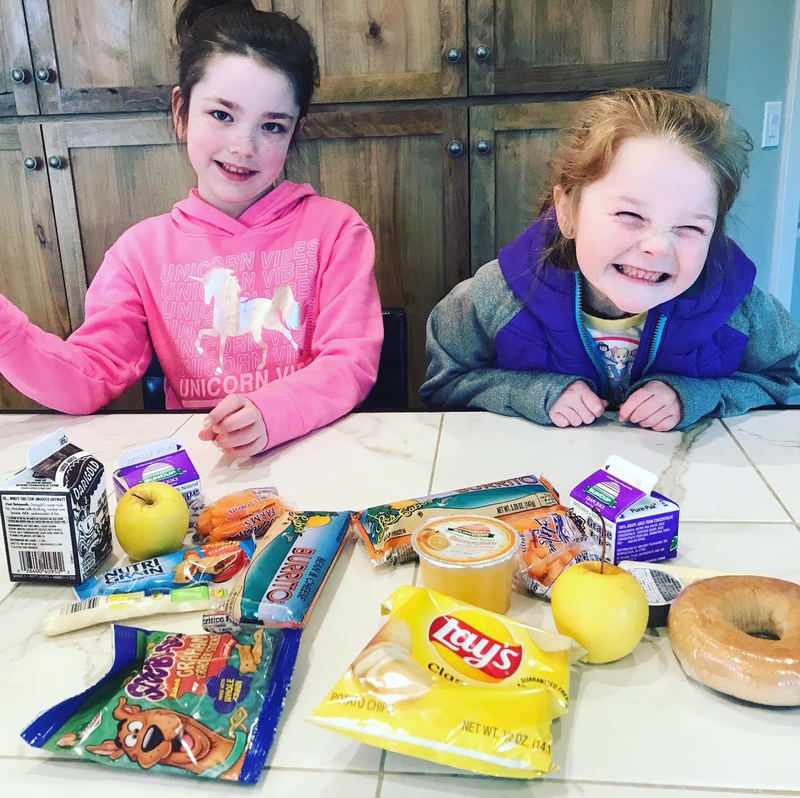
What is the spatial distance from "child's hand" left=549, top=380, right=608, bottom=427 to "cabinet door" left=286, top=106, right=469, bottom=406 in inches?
37.3

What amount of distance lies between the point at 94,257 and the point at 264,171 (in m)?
0.91

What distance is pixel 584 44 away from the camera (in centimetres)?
189

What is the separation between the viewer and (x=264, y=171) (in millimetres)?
1466

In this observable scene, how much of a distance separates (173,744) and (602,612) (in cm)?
34

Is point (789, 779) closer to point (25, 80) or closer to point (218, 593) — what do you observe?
point (218, 593)

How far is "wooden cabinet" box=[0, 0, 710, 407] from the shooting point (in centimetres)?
189

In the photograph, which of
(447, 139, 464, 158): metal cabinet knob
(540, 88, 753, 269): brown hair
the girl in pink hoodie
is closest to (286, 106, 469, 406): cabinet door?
(447, 139, 464, 158): metal cabinet knob

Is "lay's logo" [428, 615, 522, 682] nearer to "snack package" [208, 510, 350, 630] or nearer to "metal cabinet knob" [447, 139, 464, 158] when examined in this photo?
"snack package" [208, 510, 350, 630]

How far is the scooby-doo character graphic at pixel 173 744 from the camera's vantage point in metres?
0.56

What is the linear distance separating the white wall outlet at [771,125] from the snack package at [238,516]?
193 cm

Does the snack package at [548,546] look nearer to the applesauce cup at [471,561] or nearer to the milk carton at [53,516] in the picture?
the applesauce cup at [471,561]

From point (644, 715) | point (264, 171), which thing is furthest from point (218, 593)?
point (264, 171)

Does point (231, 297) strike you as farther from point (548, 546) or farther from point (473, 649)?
point (473, 649)

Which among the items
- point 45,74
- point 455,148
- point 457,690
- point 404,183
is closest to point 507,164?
point 455,148
